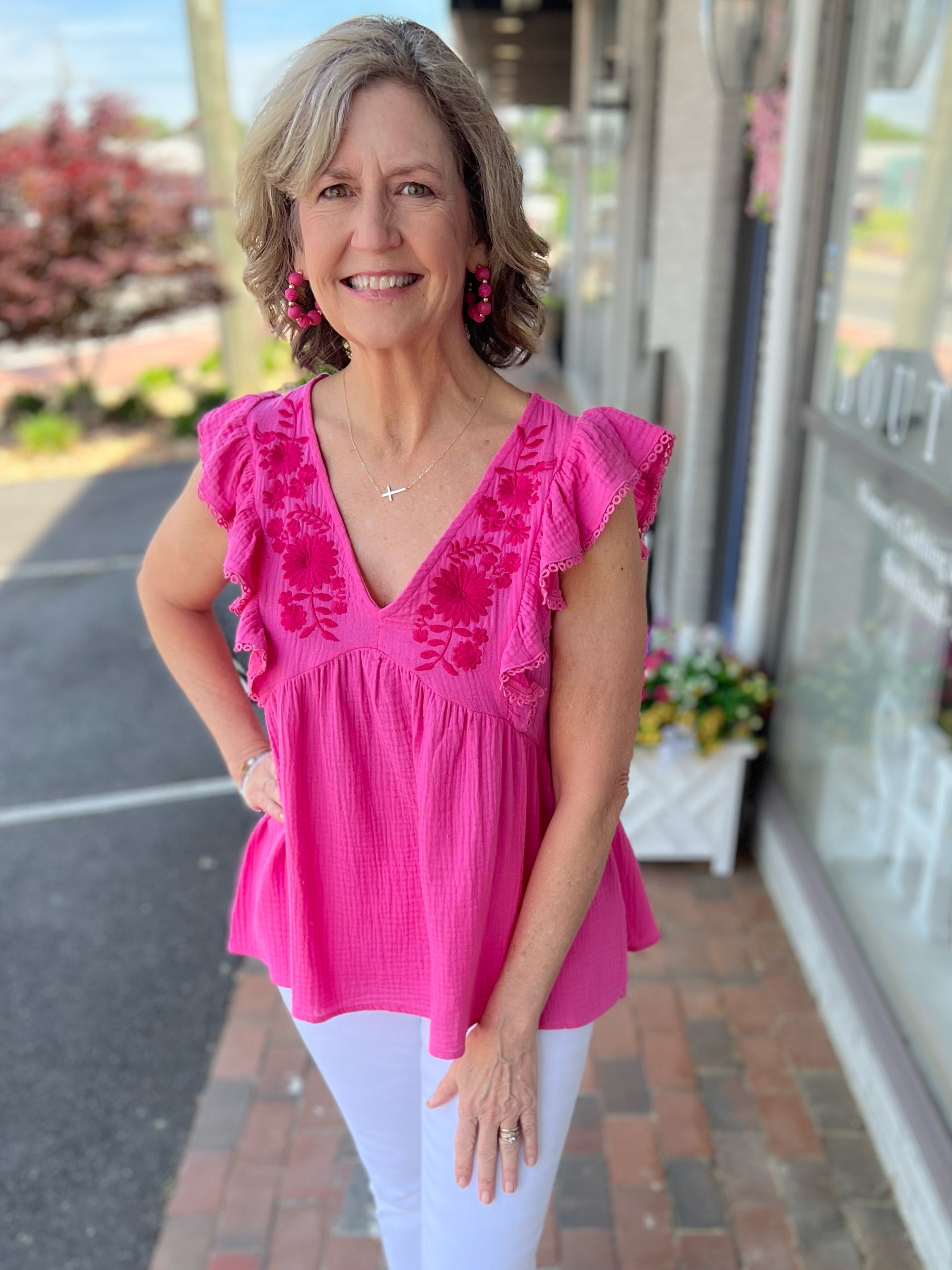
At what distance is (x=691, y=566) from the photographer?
175 inches

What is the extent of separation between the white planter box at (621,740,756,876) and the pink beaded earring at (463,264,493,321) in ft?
6.33

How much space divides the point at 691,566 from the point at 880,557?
187 centimetres

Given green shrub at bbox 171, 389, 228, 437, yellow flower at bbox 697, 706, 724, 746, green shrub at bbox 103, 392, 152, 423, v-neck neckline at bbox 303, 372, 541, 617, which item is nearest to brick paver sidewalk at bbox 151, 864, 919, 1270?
yellow flower at bbox 697, 706, 724, 746

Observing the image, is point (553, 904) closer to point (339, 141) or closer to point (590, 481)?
point (590, 481)

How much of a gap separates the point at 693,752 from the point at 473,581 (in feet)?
6.56

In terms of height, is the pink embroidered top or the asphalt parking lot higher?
the pink embroidered top

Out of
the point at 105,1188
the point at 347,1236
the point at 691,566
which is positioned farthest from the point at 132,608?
the point at 347,1236

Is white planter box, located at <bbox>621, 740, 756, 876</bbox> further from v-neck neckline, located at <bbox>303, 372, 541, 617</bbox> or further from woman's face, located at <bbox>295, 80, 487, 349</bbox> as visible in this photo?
woman's face, located at <bbox>295, 80, 487, 349</bbox>

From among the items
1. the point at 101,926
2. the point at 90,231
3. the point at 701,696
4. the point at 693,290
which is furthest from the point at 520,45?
the point at 101,926

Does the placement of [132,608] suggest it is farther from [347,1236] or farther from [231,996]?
[347,1236]

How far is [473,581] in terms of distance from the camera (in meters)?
1.24

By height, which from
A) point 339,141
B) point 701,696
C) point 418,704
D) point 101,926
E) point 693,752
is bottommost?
point 101,926

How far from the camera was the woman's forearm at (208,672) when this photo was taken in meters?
1.58

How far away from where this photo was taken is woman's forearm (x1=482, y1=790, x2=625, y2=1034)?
1277 millimetres
